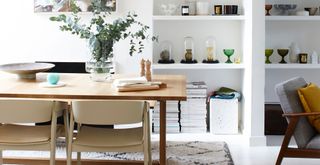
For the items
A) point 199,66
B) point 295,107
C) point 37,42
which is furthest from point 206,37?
point 295,107

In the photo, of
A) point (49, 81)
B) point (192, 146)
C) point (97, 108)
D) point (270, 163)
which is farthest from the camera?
point (192, 146)

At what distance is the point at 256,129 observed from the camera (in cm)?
518

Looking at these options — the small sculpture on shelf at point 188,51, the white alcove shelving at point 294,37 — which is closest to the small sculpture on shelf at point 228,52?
the small sculpture on shelf at point 188,51

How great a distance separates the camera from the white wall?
220 inches

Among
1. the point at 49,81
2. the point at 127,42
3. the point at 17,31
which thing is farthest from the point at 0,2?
the point at 49,81

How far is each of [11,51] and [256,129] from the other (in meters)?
2.78

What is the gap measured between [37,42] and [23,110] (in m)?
2.50

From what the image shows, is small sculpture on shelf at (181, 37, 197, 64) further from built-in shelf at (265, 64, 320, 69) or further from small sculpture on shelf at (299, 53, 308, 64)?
small sculpture on shelf at (299, 53, 308, 64)

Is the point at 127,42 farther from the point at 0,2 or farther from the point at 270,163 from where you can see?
the point at 270,163

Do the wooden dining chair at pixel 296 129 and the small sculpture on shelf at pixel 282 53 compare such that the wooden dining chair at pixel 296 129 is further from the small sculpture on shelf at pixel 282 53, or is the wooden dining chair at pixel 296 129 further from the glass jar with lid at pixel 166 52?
the glass jar with lid at pixel 166 52

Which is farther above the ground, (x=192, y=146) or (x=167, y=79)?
(x=167, y=79)

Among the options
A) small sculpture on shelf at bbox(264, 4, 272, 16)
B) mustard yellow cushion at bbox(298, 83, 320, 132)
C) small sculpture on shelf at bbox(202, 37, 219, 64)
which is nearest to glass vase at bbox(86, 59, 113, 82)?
mustard yellow cushion at bbox(298, 83, 320, 132)

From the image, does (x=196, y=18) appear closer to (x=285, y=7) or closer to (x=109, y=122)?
(x=285, y=7)

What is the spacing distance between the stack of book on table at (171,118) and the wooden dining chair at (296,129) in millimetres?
1820
